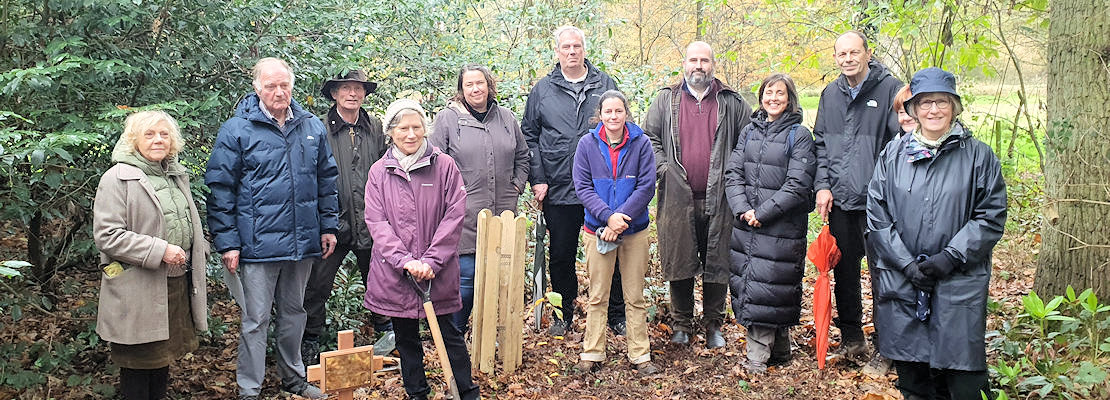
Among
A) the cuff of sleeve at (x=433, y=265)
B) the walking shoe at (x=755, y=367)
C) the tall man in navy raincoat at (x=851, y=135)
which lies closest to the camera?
the cuff of sleeve at (x=433, y=265)

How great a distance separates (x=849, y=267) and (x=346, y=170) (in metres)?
3.55

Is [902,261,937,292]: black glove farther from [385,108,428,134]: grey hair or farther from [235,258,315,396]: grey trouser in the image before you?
[235,258,315,396]: grey trouser

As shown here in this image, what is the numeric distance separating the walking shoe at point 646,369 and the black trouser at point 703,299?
64cm

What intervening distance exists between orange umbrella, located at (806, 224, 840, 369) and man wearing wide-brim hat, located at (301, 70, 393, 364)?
3073 mm

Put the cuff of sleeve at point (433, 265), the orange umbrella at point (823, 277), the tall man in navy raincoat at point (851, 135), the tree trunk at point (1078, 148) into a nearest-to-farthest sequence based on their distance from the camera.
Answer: the cuff of sleeve at point (433, 265) → the tree trunk at point (1078, 148) → the tall man in navy raincoat at point (851, 135) → the orange umbrella at point (823, 277)

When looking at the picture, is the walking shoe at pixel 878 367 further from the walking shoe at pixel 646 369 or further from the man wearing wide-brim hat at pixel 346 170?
the man wearing wide-brim hat at pixel 346 170

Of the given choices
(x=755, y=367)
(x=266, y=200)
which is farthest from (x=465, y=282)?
(x=755, y=367)

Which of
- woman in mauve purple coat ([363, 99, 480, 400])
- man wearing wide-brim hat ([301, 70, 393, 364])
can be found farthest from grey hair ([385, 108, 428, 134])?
man wearing wide-brim hat ([301, 70, 393, 364])

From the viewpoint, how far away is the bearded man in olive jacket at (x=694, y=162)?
220 inches

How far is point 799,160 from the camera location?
202 inches

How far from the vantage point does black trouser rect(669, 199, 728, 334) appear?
19.3 feet

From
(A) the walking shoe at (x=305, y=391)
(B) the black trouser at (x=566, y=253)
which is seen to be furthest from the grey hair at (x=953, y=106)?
(A) the walking shoe at (x=305, y=391)

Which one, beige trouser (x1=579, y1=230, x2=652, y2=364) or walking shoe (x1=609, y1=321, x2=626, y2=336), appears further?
walking shoe (x1=609, y1=321, x2=626, y2=336)

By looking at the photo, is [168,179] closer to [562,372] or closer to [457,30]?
[562,372]
